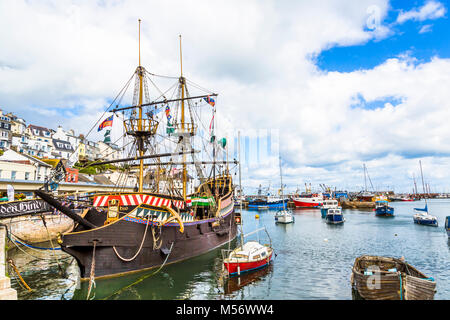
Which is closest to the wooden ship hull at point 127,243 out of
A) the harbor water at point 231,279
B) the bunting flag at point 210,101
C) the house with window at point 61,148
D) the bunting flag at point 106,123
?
the harbor water at point 231,279

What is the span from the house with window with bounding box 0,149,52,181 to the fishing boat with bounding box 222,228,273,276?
35.8 m

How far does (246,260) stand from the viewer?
20.5m

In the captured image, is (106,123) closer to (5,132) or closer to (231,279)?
(231,279)

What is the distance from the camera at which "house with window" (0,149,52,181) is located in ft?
130

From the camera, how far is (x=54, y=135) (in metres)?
96.8

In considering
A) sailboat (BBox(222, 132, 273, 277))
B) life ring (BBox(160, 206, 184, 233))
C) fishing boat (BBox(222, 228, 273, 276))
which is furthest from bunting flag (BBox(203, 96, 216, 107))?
fishing boat (BBox(222, 228, 273, 276))

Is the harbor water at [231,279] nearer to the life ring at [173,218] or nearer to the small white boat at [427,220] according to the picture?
the life ring at [173,218]

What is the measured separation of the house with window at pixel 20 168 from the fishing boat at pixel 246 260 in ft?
117

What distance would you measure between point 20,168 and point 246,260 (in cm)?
4096

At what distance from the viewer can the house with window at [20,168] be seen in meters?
39.7

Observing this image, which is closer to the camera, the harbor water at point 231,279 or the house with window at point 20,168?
the harbor water at point 231,279

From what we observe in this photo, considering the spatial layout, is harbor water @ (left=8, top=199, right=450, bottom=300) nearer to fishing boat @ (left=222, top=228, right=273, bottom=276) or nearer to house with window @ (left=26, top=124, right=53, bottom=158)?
fishing boat @ (left=222, top=228, right=273, bottom=276)
